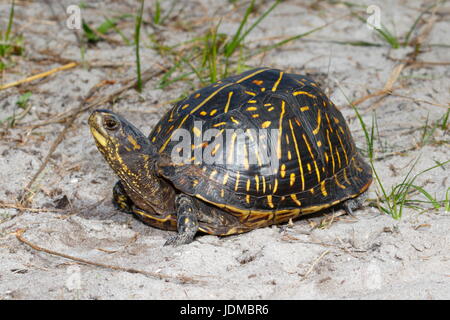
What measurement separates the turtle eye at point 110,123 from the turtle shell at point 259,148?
0.33 meters

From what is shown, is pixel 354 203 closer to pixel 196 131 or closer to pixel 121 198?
pixel 196 131

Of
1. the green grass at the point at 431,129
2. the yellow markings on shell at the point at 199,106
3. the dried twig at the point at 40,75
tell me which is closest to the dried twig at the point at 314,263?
the yellow markings on shell at the point at 199,106

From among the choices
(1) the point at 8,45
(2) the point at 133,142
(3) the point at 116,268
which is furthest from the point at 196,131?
(1) the point at 8,45

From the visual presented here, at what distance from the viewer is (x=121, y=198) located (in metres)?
3.53

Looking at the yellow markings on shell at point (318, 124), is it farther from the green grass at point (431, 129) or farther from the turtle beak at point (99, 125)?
the turtle beak at point (99, 125)

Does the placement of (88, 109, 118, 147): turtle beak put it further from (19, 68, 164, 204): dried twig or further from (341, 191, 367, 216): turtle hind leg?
(341, 191, 367, 216): turtle hind leg

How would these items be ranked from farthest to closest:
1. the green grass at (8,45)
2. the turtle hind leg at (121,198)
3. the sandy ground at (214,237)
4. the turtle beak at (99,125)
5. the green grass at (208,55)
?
the green grass at (8,45) < the green grass at (208,55) < the turtle hind leg at (121,198) < the turtle beak at (99,125) < the sandy ground at (214,237)

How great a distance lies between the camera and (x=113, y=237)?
3334 mm

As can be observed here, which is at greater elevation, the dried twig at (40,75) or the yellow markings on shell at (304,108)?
the yellow markings on shell at (304,108)

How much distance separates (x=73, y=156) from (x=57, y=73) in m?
1.21

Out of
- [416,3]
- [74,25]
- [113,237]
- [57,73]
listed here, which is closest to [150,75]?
[57,73]

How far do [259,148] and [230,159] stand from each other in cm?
19

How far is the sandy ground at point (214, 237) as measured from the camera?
2740mm

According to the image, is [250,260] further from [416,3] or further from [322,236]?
[416,3]
